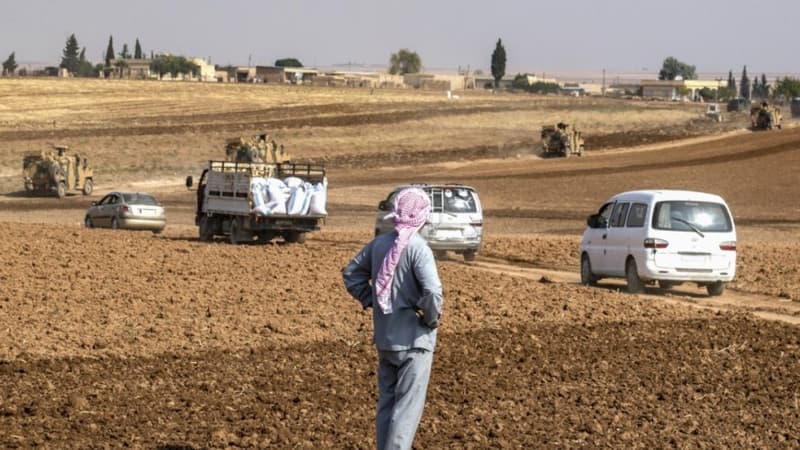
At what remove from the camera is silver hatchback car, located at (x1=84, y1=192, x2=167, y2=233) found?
4128 cm

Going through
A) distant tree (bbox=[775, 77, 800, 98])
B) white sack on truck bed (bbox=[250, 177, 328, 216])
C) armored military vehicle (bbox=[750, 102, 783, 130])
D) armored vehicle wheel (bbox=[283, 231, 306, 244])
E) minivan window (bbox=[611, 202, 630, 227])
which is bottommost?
armored vehicle wheel (bbox=[283, 231, 306, 244])

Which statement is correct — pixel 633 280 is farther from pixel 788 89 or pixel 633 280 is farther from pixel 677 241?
pixel 788 89

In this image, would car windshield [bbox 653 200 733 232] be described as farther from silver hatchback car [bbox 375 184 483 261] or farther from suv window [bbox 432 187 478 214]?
suv window [bbox 432 187 478 214]

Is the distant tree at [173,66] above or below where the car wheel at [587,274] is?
above

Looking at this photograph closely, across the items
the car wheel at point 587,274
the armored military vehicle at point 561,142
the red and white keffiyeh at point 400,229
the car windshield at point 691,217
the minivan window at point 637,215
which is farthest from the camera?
the armored military vehicle at point 561,142

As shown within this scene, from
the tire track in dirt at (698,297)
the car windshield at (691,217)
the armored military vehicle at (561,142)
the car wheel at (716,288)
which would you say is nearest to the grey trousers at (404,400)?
the tire track in dirt at (698,297)

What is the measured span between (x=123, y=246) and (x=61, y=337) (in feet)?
44.5

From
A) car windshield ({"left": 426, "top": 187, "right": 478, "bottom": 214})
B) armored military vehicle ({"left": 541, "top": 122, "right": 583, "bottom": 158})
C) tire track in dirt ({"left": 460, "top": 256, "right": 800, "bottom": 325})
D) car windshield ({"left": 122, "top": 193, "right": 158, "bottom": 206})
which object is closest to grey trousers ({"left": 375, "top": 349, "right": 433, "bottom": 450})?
tire track in dirt ({"left": 460, "top": 256, "right": 800, "bottom": 325})

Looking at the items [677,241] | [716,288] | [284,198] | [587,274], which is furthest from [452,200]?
[677,241]

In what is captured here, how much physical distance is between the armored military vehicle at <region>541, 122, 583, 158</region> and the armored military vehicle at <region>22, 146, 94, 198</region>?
2545cm

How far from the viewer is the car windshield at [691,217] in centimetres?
2356

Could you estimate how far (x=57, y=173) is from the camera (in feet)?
199

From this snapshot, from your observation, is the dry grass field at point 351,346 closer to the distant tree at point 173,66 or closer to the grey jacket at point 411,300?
the grey jacket at point 411,300

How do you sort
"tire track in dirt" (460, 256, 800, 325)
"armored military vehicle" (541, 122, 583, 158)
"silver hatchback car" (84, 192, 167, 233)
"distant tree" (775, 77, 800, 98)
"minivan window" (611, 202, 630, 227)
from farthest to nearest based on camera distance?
"distant tree" (775, 77, 800, 98), "armored military vehicle" (541, 122, 583, 158), "silver hatchback car" (84, 192, 167, 233), "minivan window" (611, 202, 630, 227), "tire track in dirt" (460, 256, 800, 325)
